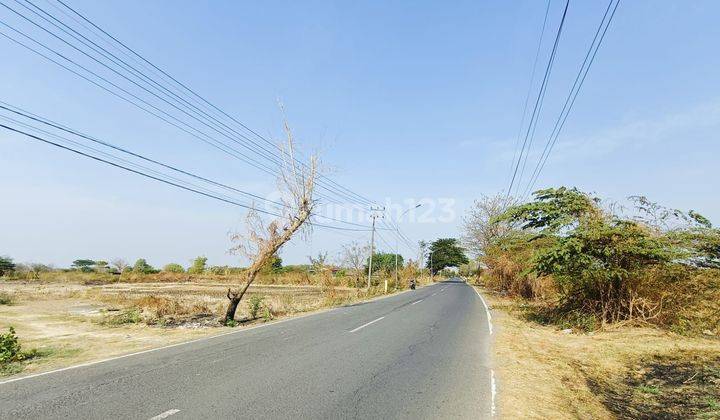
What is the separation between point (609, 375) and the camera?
26.3 ft

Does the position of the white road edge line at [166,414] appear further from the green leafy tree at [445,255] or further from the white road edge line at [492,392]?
the green leafy tree at [445,255]

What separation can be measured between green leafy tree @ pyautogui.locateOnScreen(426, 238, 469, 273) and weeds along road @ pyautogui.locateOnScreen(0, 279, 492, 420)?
10582 cm

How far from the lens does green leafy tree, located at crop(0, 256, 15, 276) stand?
5456cm

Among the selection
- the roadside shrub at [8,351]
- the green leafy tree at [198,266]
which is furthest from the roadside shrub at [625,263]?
the green leafy tree at [198,266]

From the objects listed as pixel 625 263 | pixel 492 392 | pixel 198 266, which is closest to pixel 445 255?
pixel 198 266

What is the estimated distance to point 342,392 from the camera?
5.77 meters

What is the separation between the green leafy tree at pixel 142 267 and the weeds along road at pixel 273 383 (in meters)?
69.3

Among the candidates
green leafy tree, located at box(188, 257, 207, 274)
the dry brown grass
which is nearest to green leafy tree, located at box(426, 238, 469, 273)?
green leafy tree, located at box(188, 257, 207, 274)

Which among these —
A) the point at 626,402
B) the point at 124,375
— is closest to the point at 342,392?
the point at 124,375

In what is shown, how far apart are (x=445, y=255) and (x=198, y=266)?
2762 inches

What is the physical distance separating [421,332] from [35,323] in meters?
14.6

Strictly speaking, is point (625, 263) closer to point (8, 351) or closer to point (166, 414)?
point (166, 414)

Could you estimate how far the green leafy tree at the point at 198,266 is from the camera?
72.2 m

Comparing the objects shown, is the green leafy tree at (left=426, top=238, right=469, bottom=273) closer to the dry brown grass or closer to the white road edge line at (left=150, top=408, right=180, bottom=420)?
the dry brown grass
